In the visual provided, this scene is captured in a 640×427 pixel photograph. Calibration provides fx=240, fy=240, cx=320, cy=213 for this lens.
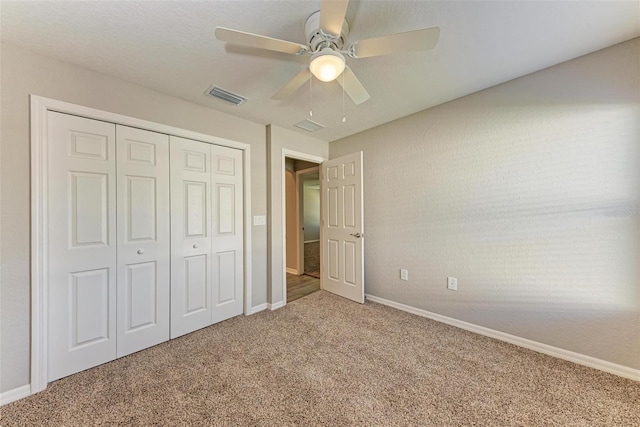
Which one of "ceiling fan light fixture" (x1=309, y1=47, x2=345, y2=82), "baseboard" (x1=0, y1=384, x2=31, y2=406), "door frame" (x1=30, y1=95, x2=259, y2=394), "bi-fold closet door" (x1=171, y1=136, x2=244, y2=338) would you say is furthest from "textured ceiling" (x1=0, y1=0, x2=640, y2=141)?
"baseboard" (x1=0, y1=384, x2=31, y2=406)

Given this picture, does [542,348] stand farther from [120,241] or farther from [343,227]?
[120,241]

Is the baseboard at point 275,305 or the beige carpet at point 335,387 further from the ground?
the baseboard at point 275,305

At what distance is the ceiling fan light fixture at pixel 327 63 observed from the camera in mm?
1254

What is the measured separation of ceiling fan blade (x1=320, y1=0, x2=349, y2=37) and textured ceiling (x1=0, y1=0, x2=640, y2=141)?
0.23 metres

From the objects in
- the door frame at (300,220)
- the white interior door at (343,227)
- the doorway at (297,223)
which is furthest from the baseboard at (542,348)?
the door frame at (300,220)

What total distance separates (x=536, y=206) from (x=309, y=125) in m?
2.40

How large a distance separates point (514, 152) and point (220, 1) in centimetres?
245

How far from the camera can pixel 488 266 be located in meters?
2.28

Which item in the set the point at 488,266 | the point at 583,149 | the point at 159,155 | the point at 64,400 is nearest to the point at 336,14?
the point at 159,155

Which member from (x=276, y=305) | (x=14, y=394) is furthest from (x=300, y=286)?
(x=14, y=394)

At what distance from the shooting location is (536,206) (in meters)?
2.01

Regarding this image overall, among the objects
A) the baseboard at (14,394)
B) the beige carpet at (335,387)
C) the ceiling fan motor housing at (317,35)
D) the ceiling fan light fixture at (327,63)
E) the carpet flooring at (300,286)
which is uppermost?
the ceiling fan motor housing at (317,35)

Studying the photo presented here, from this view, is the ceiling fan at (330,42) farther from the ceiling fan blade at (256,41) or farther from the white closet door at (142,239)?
the white closet door at (142,239)

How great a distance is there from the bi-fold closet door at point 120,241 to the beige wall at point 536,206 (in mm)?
2264
